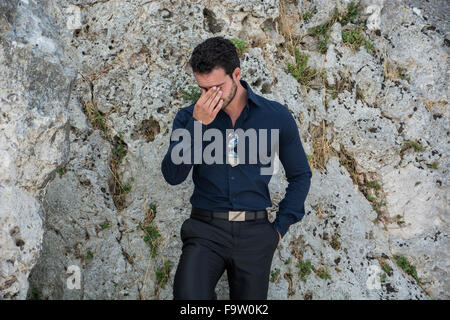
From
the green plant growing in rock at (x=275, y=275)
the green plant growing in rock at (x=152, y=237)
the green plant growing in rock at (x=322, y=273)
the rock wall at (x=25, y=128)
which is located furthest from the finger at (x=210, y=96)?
the green plant growing in rock at (x=322, y=273)

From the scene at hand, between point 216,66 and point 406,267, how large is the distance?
308 cm

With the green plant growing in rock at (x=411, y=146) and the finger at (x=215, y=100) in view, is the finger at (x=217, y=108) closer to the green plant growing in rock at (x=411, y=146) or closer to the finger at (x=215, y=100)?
the finger at (x=215, y=100)

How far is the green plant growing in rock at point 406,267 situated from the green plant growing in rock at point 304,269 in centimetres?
110

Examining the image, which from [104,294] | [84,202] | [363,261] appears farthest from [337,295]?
[84,202]

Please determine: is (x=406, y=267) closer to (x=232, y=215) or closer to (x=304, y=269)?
(x=304, y=269)

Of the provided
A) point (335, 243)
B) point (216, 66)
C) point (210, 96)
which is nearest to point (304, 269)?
point (335, 243)

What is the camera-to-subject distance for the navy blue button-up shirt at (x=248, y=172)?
341 cm

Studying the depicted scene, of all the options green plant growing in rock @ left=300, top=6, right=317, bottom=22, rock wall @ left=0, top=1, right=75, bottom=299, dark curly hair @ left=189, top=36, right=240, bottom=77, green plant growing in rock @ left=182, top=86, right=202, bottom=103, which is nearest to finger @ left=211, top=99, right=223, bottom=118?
dark curly hair @ left=189, top=36, right=240, bottom=77

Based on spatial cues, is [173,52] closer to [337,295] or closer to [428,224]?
[337,295]

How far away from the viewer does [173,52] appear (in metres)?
4.59

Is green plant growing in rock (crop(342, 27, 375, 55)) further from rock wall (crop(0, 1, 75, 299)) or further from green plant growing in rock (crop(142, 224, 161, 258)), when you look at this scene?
rock wall (crop(0, 1, 75, 299))

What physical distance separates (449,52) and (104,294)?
15.1 feet

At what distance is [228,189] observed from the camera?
340 centimetres
